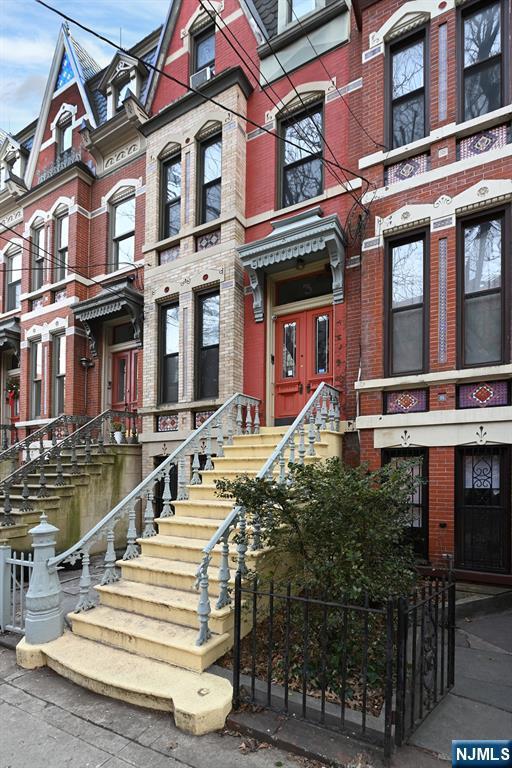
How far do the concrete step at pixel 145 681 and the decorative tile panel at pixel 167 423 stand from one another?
17.8 feet

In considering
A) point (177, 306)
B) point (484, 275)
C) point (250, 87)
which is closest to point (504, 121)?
point (484, 275)

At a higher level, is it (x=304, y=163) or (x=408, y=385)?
(x=304, y=163)

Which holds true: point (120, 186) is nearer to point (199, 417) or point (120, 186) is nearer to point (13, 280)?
point (13, 280)

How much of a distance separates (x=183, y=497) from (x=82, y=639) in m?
2.48

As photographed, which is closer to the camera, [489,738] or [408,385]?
[489,738]

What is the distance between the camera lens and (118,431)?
10969 mm

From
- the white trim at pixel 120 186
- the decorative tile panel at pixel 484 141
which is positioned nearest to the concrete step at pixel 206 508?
the decorative tile panel at pixel 484 141

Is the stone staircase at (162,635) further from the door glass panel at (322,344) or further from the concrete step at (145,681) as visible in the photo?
the door glass panel at (322,344)

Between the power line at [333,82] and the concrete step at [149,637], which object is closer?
the concrete step at [149,637]

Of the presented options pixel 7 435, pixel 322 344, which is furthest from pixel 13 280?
pixel 322 344

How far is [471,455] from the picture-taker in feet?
22.2

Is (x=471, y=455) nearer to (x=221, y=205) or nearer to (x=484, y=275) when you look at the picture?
(x=484, y=275)

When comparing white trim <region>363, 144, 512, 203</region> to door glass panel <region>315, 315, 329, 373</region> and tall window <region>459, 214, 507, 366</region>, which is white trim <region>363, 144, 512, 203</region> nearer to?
tall window <region>459, 214, 507, 366</region>

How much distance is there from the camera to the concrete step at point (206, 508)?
639cm
